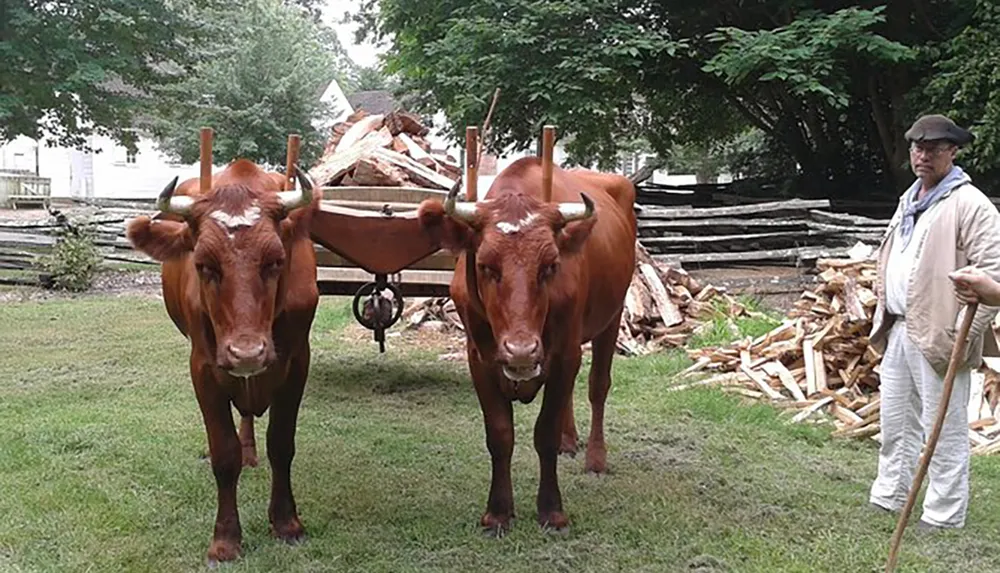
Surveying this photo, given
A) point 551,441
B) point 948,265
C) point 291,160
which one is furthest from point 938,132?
point 291,160

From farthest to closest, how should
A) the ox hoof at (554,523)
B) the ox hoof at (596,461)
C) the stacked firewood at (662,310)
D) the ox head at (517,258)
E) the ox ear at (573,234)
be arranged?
the stacked firewood at (662,310) < the ox hoof at (596,461) < the ox hoof at (554,523) < the ox ear at (573,234) < the ox head at (517,258)

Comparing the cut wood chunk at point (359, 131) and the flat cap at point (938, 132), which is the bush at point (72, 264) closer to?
the cut wood chunk at point (359, 131)

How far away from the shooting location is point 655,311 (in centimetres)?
1038

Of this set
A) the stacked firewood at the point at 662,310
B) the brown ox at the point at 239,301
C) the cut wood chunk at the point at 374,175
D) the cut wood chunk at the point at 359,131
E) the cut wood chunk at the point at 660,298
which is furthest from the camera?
the cut wood chunk at the point at 660,298

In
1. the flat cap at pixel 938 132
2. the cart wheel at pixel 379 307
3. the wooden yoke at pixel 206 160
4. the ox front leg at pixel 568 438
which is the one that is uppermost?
the flat cap at pixel 938 132

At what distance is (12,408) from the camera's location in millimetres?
7191

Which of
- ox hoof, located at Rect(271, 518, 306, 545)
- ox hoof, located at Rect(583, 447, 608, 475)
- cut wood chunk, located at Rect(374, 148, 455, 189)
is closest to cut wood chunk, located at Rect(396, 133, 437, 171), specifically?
cut wood chunk, located at Rect(374, 148, 455, 189)

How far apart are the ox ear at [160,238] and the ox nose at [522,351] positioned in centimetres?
149

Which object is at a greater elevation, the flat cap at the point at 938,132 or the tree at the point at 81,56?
the tree at the point at 81,56

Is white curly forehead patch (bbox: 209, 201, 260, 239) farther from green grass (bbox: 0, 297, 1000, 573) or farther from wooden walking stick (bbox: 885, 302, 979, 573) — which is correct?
wooden walking stick (bbox: 885, 302, 979, 573)

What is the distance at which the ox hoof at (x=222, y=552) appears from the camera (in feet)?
14.2

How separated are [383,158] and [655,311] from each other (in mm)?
4642

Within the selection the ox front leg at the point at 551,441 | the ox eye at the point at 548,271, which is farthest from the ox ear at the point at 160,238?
the ox front leg at the point at 551,441

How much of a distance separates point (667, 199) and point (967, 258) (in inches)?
692
